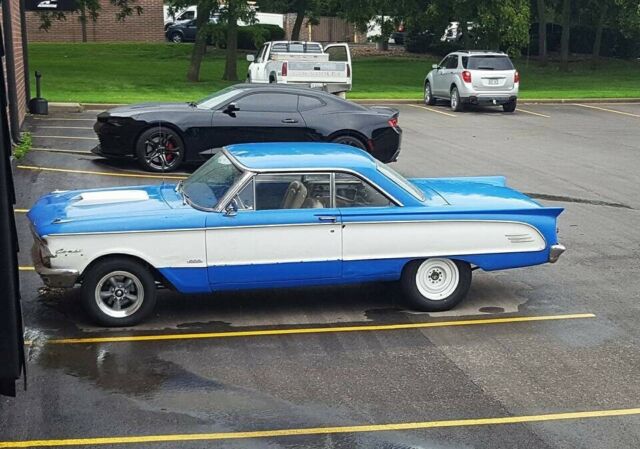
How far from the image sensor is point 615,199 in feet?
46.6

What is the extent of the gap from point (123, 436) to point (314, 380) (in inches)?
61.9

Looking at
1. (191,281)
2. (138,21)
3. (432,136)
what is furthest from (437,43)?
(191,281)

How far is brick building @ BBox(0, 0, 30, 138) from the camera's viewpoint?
17.0 metres

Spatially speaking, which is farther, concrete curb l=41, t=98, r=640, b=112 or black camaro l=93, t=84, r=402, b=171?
concrete curb l=41, t=98, r=640, b=112

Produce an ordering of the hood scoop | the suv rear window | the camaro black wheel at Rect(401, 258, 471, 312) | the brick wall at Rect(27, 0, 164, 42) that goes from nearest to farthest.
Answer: the hood scoop < the camaro black wheel at Rect(401, 258, 471, 312) < the suv rear window < the brick wall at Rect(27, 0, 164, 42)

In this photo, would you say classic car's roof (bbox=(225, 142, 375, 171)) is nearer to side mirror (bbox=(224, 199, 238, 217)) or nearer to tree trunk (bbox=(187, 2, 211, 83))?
side mirror (bbox=(224, 199, 238, 217))

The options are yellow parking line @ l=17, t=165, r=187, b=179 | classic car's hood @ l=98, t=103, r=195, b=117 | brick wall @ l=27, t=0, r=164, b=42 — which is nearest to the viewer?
yellow parking line @ l=17, t=165, r=187, b=179

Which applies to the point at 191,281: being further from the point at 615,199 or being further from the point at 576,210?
the point at 615,199

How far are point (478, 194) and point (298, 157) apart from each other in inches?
72.7

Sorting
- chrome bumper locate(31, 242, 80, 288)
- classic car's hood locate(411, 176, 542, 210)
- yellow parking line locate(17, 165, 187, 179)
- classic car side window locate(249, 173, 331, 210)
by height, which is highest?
classic car side window locate(249, 173, 331, 210)

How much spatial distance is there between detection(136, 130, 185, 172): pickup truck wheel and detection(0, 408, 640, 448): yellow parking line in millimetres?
9607

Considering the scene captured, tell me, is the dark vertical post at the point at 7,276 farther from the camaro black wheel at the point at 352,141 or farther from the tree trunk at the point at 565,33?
the tree trunk at the point at 565,33

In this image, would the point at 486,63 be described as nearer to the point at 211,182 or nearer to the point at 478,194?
the point at 478,194

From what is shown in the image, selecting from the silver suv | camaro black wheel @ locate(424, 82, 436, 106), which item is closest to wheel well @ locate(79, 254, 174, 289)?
the silver suv
